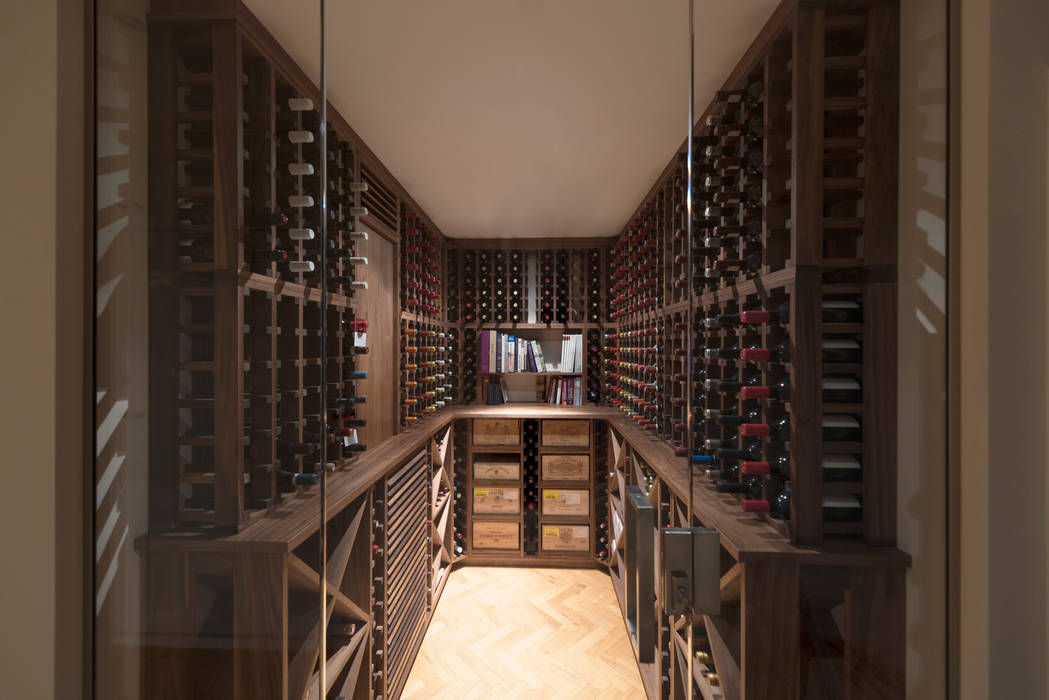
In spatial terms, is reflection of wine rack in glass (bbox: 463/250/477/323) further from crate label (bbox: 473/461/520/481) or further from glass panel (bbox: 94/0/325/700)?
glass panel (bbox: 94/0/325/700)

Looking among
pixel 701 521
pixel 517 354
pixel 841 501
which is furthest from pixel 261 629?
pixel 517 354

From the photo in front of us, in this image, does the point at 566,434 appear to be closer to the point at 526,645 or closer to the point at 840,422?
the point at 526,645

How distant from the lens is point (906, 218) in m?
0.72

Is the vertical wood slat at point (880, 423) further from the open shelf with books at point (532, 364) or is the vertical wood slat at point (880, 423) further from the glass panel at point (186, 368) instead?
the open shelf with books at point (532, 364)

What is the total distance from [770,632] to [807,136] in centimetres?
89

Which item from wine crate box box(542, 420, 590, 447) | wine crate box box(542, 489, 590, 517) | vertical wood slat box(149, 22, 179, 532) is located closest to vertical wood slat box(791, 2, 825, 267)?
vertical wood slat box(149, 22, 179, 532)

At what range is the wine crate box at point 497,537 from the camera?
2.86m

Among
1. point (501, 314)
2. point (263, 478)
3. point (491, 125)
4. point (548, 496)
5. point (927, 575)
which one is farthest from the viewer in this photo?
point (501, 314)

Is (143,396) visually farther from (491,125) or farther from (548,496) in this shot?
(548,496)

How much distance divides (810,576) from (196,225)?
1.22 meters

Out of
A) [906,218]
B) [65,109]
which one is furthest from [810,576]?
[65,109]

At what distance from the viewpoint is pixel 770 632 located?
2.52 ft

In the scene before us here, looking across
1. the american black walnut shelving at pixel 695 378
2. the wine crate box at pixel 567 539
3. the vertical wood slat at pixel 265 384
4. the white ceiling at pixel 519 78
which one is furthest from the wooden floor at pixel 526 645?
the white ceiling at pixel 519 78

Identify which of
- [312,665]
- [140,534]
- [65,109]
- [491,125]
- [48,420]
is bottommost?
[312,665]
